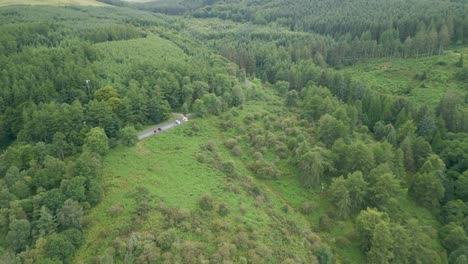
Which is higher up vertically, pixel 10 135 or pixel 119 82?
pixel 119 82

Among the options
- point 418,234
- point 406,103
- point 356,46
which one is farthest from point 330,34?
point 418,234

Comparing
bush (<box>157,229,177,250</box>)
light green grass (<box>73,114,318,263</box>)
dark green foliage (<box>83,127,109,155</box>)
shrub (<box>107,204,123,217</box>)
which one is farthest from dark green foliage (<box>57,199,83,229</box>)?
dark green foliage (<box>83,127,109,155</box>)

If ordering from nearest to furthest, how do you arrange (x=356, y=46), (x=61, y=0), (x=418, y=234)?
(x=418, y=234)
(x=356, y=46)
(x=61, y=0)

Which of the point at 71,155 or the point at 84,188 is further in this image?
the point at 71,155

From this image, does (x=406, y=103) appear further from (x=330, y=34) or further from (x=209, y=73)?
(x=330, y=34)

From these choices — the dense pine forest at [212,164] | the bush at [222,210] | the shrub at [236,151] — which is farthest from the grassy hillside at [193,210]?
the shrub at [236,151]

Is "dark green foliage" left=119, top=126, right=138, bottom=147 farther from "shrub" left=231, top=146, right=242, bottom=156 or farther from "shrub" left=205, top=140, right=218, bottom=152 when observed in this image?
"shrub" left=231, top=146, right=242, bottom=156
